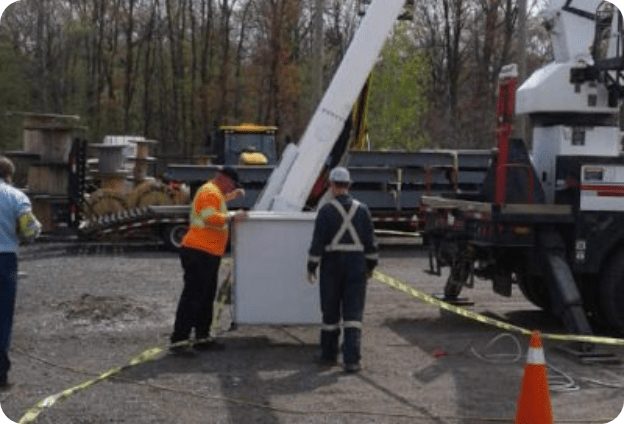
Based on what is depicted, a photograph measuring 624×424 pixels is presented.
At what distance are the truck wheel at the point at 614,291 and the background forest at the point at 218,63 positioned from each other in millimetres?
26338

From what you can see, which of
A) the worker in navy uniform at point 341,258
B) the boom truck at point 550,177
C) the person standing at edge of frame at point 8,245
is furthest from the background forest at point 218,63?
the person standing at edge of frame at point 8,245

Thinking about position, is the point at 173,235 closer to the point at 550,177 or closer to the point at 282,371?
the point at 550,177

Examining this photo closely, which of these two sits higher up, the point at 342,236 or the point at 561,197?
the point at 561,197

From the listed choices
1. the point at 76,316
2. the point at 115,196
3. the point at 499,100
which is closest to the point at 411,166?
the point at 115,196

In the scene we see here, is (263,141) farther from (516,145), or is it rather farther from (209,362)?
(209,362)

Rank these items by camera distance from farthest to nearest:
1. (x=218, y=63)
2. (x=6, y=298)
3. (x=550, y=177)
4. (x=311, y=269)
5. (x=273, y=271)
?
1. (x=218, y=63)
2. (x=550, y=177)
3. (x=273, y=271)
4. (x=311, y=269)
5. (x=6, y=298)

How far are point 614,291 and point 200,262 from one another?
4714 millimetres

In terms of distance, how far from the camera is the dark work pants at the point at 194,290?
1027cm

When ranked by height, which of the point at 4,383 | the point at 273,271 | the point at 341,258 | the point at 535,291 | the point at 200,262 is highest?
the point at 341,258

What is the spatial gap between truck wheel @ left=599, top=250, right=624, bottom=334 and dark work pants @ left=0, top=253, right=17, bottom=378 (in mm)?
6544

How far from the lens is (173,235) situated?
21.4 m

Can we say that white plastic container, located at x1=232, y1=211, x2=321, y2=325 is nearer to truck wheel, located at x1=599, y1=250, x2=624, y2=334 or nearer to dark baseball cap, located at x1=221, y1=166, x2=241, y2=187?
dark baseball cap, located at x1=221, y1=166, x2=241, y2=187

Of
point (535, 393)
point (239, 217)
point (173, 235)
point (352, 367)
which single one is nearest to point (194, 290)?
point (239, 217)

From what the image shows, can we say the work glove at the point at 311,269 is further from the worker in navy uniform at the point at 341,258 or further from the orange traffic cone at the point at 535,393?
the orange traffic cone at the point at 535,393
